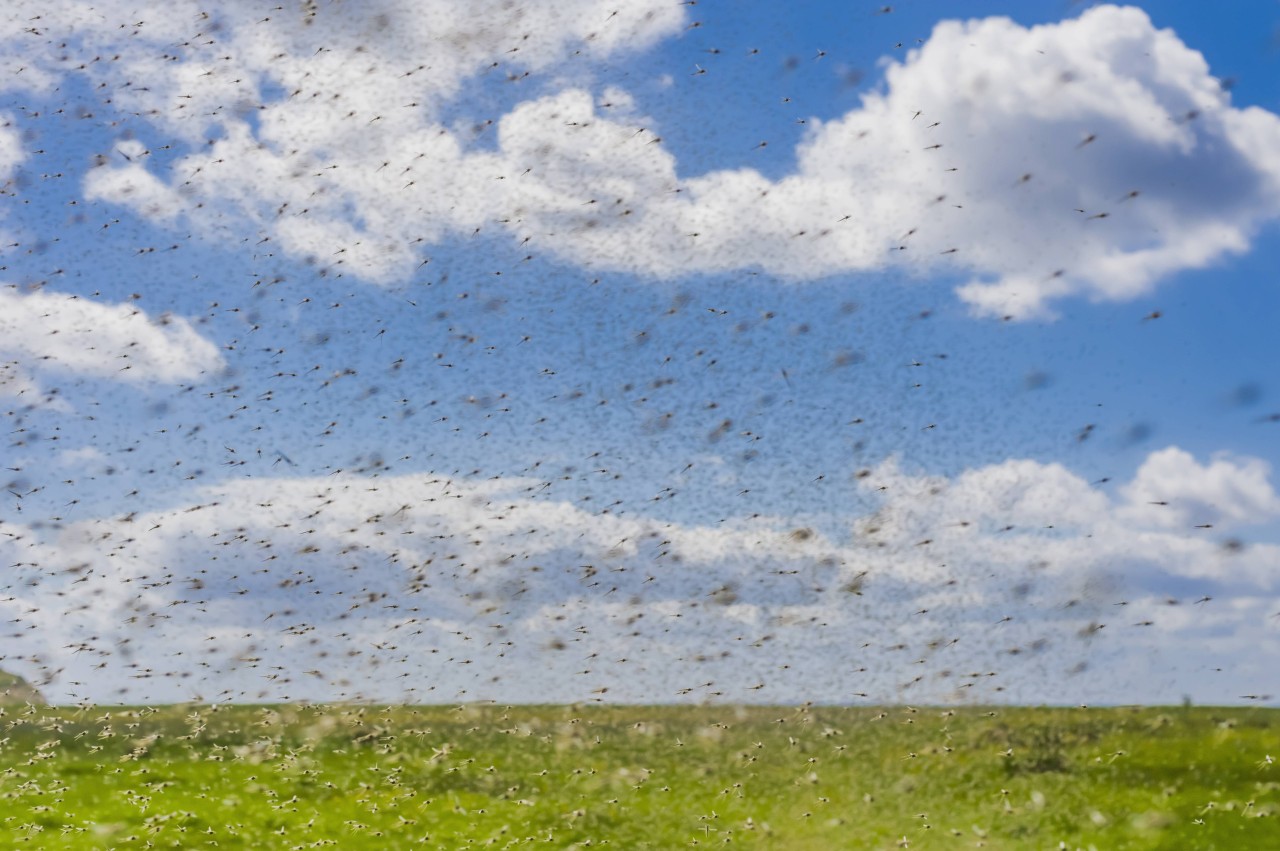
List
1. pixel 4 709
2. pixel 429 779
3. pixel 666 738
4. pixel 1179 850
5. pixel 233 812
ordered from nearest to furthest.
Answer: pixel 1179 850 < pixel 233 812 < pixel 429 779 < pixel 666 738 < pixel 4 709

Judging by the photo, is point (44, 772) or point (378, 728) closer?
point (44, 772)

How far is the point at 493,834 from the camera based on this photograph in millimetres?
23219

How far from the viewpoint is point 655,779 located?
26078 millimetres

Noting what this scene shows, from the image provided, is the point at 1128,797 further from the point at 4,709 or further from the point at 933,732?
the point at 4,709

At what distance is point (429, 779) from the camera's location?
2661 centimetres

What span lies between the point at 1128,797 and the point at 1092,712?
511 centimetres

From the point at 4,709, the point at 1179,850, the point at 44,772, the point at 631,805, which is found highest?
the point at 4,709

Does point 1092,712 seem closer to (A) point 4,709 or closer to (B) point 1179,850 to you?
(B) point 1179,850

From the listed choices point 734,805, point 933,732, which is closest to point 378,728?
point 734,805

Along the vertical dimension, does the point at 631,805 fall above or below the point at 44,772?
below

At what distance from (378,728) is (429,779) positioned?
3.89m


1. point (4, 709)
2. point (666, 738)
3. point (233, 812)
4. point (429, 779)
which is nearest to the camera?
point (233, 812)

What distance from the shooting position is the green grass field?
75.7 feet

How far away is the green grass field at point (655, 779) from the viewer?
75.7ft
